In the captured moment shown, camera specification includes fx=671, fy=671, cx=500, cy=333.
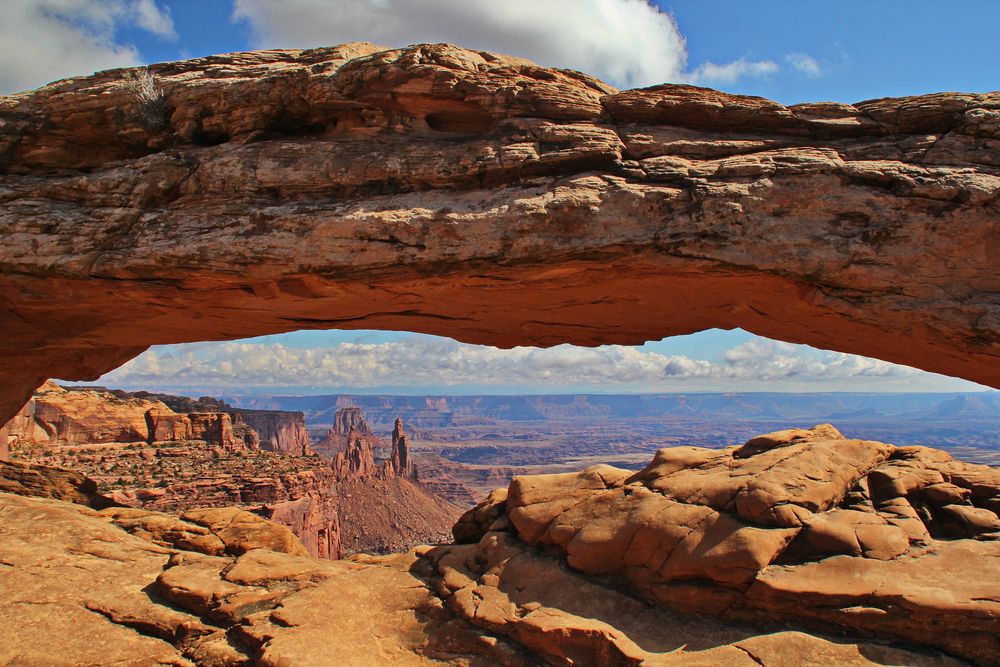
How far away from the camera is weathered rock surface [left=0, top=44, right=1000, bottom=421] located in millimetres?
11414

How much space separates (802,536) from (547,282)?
6370 mm

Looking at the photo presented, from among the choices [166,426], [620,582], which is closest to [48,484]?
[620,582]

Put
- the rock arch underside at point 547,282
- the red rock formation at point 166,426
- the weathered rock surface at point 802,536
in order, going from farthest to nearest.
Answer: the red rock formation at point 166,426
the rock arch underside at point 547,282
the weathered rock surface at point 802,536

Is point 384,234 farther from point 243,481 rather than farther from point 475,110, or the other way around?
point 243,481

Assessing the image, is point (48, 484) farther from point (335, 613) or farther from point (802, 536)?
point (802, 536)

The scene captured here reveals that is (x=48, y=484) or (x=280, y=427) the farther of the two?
(x=280, y=427)

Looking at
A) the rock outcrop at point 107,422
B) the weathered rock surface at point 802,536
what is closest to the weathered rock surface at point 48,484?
the weathered rock surface at point 802,536

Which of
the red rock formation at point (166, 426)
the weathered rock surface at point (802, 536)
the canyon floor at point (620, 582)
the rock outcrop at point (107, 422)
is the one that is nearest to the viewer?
the weathered rock surface at point (802, 536)

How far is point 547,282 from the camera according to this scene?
13.1 metres

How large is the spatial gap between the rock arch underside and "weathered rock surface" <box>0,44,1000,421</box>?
0.06 meters

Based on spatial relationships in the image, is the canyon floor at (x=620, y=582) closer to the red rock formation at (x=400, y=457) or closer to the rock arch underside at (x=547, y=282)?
the rock arch underside at (x=547, y=282)

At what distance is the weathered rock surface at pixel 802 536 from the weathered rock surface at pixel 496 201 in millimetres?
2449

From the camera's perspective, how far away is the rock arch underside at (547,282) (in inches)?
437

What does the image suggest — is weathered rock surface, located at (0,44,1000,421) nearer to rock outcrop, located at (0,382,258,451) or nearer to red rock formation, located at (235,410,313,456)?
rock outcrop, located at (0,382,258,451)
